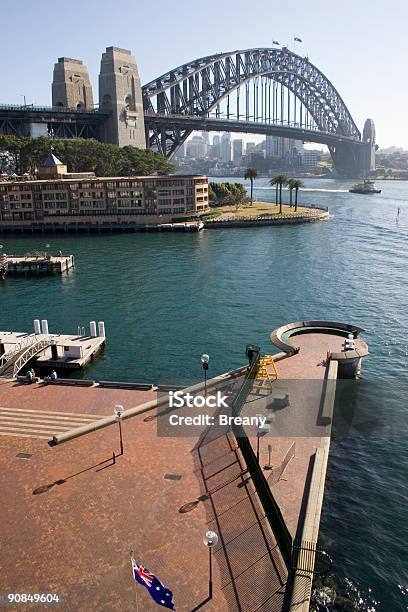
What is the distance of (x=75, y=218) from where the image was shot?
107m

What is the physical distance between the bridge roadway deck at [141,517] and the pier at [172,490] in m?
0.04

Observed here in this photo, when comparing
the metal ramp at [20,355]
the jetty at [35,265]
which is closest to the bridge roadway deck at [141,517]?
the metal ramp at [20,355]

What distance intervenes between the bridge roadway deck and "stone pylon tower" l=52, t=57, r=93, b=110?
485 ft

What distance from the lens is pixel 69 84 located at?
154m

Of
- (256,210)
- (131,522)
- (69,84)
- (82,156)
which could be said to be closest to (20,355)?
(131,522)

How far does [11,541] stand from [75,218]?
312 ft

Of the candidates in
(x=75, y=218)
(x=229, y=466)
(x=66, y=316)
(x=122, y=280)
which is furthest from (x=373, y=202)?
(x=229, y=466)

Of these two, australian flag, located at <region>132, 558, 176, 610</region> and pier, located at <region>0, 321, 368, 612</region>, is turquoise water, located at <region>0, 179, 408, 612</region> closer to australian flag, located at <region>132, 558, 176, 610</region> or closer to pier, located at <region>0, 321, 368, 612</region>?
pier, located at <region>0, 321, 368, 612</region>

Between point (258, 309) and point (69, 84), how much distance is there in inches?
5048

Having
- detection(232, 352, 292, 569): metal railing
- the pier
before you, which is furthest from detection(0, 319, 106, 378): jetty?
detection(232, 352, 292, 569): metal railing

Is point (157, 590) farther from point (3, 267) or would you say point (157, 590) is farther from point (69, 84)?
point (69, 84)

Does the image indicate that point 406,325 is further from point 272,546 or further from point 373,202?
point 373,202

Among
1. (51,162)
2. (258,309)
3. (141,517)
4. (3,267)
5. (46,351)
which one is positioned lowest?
(258,309)

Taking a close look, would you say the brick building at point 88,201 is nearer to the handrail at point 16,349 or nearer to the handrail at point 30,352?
the handrail at point 16,349
